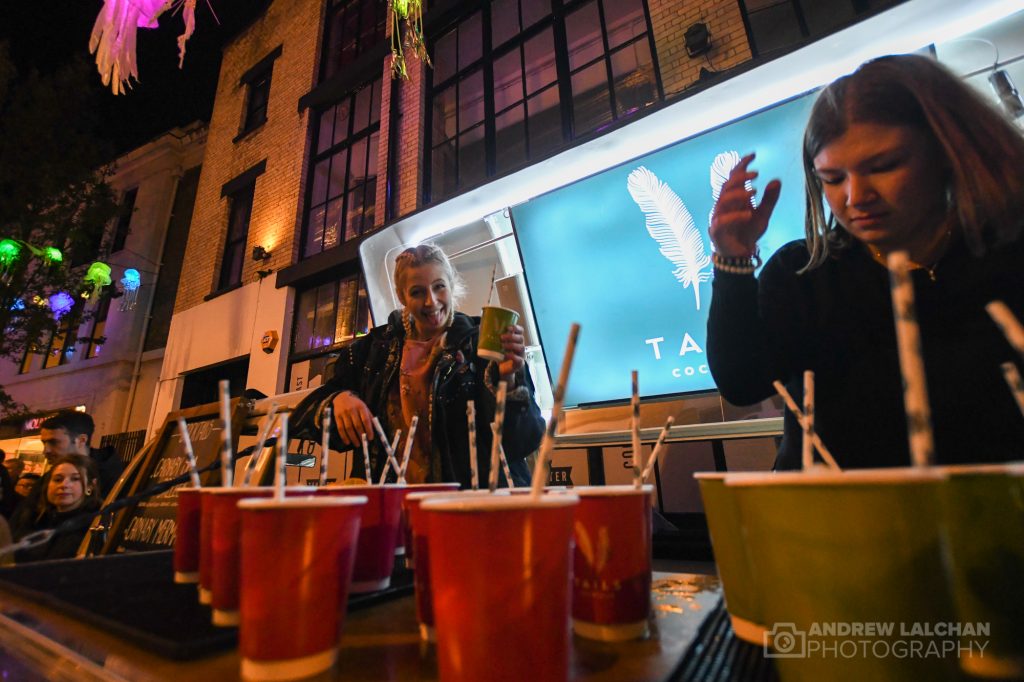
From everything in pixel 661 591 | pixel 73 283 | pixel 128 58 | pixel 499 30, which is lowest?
pixel 661 591

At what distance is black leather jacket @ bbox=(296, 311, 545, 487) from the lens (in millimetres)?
1720

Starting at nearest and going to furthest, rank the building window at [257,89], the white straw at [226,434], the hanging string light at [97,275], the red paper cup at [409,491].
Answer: the white straw at [226,434] → the red paper cup at [409,491] → the hanging string light at [97,275] → the building window at [257,89]

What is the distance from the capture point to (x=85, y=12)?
6465 millimetres

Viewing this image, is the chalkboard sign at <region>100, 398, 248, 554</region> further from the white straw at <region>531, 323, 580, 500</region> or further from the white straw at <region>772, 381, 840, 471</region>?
the white straw at <region>772, 381, 840, 471</region>

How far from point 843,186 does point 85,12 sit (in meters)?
9.52

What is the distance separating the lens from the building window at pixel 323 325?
5.23 metres

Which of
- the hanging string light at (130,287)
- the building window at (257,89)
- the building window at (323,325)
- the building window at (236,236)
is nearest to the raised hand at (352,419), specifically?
the building window at (323,325)

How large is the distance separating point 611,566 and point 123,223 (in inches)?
472

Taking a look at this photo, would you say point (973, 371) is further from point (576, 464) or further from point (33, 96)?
point (33, 96)

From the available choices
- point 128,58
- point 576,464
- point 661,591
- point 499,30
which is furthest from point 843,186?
point 499,30

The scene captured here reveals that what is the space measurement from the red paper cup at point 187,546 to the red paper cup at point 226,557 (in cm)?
35

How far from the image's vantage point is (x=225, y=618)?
725 millimetres

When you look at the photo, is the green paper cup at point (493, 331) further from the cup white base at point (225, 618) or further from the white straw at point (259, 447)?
the cup white base at point (225, 618)

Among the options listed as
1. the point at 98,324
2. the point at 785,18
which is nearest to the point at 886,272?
the point at 785,18
